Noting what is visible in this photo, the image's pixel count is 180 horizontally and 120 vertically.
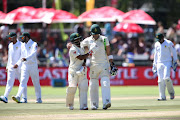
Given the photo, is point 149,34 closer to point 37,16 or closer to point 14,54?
point 37,16

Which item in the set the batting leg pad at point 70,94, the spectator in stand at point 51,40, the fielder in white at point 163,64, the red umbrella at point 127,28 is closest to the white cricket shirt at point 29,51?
the batting leg pad at point 70,94

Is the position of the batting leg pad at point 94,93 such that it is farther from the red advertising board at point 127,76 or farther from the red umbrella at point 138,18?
the red umbrella at point 138,18

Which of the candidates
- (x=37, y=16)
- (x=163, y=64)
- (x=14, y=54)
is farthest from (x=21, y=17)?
(x=163, y=64)

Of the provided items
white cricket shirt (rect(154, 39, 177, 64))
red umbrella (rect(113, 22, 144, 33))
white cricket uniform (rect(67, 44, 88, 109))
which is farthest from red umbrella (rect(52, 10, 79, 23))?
white cricket uniform (rect(67, 44, 88, 109))

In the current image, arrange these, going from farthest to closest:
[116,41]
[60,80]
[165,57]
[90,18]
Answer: [116,41] → [90,18] → [60,80] → [165,57]

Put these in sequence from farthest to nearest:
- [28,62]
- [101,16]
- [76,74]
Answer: [101,16] → [28,62] → [76,74]

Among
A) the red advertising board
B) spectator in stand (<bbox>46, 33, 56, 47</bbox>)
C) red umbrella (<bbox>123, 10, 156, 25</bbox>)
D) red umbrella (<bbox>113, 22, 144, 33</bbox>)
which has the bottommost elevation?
the red advertising board

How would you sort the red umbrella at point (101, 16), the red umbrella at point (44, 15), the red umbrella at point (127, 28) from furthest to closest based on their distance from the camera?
the red umbrella at point (127, 28), the red umbrella at point (44, 15), the red umbrella at point (101, 16)

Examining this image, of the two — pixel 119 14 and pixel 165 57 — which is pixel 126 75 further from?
Answer: pixel 165 57

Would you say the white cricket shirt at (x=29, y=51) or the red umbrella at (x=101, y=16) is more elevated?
the red umbrella at (x=101, y=16)

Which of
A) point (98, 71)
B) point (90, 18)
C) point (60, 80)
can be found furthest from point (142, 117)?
point (90, 18)

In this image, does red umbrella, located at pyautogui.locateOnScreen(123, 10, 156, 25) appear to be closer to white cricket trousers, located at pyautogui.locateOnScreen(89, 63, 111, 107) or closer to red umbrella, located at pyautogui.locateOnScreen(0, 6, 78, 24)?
red umbrella, located at pyautogui.locateOnScreen(0, 6, 78, 24)

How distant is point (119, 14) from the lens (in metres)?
30.5

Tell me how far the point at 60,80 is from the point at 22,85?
10787 mm
